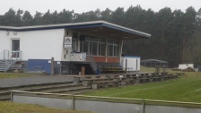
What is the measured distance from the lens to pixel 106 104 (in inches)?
371

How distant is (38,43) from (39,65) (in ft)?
6.71

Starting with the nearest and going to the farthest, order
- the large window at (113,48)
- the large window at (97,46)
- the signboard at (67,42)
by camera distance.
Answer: the signboard at (67,42)
the large window at (97,46)
the large window at (113,48)

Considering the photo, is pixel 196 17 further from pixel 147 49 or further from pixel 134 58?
pixel 134 58

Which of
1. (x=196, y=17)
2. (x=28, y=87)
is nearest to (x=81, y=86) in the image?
(x=28, y=87)

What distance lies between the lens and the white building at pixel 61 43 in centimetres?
2720

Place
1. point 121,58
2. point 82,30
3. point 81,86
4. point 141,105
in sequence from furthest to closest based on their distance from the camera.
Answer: point 121,58 → point 82,30 → point 81,86 → point 141,105

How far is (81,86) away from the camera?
19.4 meters

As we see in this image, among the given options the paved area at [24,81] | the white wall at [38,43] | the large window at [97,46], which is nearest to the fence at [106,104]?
the paved area at [24,81]

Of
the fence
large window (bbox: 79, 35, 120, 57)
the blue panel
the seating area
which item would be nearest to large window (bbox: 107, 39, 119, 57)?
large window (bbox: 79, 35, 120, 57)

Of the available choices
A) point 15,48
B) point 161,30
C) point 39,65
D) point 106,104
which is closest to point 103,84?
point 39,65

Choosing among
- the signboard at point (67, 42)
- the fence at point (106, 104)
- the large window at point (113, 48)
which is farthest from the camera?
the large window at point (113, 48)

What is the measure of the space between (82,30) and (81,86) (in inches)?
412

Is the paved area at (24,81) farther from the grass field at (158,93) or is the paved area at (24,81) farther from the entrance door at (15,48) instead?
the entrance door at (15,48)

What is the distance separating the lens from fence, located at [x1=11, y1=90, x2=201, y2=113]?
8719 mm
